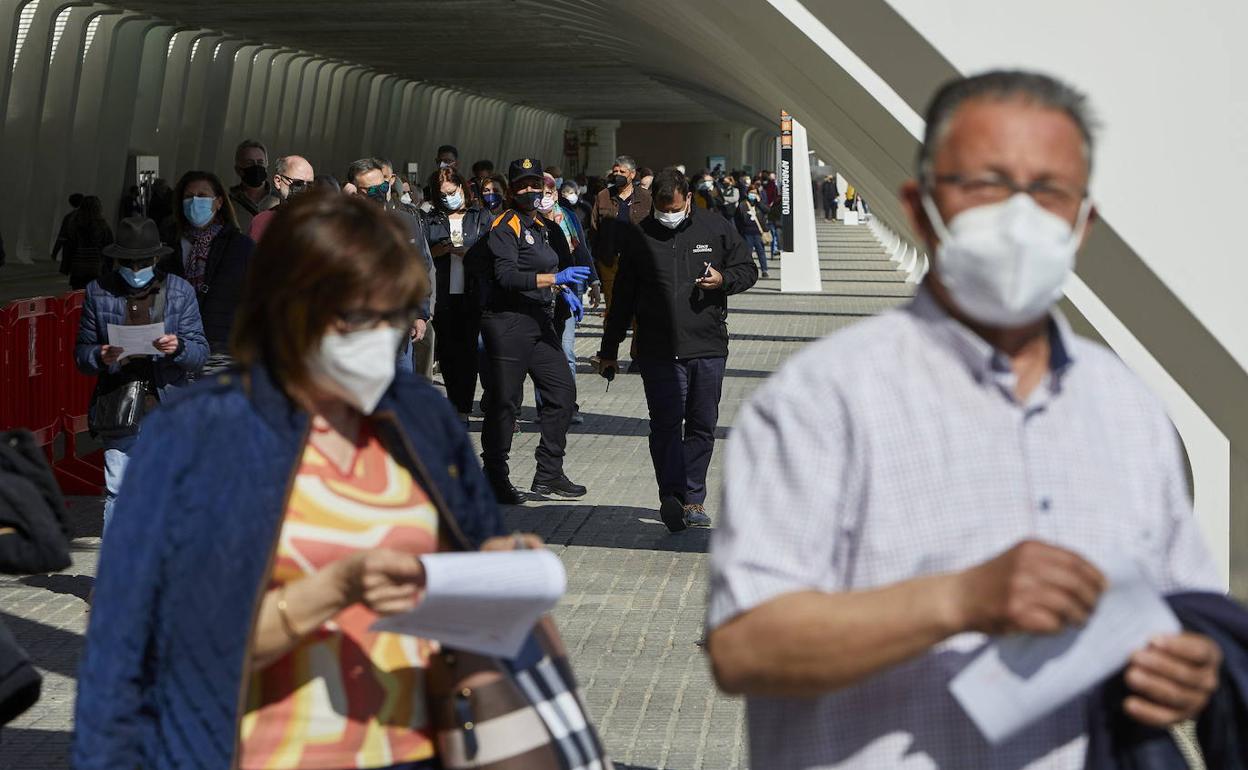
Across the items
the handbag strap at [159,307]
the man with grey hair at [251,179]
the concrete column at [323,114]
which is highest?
the handbag strap at [159,307]

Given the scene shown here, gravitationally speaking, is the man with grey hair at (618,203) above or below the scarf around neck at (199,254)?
below

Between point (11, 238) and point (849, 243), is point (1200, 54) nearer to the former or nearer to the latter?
point (11, 238)

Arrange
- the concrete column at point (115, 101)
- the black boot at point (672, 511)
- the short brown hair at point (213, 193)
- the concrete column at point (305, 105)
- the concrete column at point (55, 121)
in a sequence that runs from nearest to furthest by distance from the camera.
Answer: the short brown hair at point (213, 193) → the black boot at point (672, 511) → the concrete column at point (55, 121) → the concrete column at point (115, 101) → the concrete column at point (305, 105)

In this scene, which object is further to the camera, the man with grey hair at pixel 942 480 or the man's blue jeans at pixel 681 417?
the man's blue jeans at pixel 681 417

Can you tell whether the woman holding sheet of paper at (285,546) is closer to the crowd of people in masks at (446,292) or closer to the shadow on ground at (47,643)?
the crowd of people in masks at (446,292)

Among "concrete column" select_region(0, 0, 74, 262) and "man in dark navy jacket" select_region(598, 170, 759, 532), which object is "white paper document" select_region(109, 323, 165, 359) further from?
"concrete column" select_region(0, 0, 74, 262)

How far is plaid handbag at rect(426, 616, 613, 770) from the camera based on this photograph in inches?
115

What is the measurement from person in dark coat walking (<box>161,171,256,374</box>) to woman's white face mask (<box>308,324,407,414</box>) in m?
5.95

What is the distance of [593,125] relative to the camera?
3270 inches

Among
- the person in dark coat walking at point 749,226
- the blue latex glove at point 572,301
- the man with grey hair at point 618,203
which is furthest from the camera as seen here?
the person in dark coat walking at point 749,226

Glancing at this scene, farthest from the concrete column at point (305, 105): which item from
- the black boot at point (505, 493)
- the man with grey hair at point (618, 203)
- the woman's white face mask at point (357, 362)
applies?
the woman's white face mask at point (357, 362)

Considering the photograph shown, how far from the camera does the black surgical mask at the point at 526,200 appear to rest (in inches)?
444

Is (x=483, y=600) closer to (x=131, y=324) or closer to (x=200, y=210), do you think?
(x=131, y=324)

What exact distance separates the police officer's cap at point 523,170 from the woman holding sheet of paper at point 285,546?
8167mm
